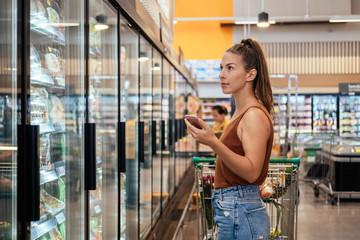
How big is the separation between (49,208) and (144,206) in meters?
2.59

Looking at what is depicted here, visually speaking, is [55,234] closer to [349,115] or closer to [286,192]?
[286,192]

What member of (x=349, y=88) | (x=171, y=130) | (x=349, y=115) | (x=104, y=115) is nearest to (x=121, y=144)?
(x=104, y=115)

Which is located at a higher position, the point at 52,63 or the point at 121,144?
the point at 52,63

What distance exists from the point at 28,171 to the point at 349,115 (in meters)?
16.7

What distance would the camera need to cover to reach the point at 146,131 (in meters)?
5.08

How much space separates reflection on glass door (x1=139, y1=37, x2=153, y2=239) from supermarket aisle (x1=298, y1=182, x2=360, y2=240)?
1.96m

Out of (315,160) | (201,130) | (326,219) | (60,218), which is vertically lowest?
(326,219)

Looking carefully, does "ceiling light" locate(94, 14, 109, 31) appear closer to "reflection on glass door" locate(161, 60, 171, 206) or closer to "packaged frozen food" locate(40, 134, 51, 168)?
"packaged frozen food" locate(40, 134, 51, 168)

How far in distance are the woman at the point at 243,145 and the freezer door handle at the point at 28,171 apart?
0.57 meters

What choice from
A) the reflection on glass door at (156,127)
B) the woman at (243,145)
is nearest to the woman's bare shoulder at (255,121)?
the woman at (243,145)

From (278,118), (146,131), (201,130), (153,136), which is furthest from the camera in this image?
(278,118)

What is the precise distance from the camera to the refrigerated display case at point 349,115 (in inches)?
678

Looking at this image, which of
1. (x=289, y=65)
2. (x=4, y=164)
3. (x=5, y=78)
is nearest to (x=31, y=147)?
(x=4, y=164)

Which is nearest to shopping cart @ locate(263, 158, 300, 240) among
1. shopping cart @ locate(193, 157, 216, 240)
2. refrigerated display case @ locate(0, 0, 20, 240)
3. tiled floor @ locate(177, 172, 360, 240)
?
shopping cart @ locate(193, 157, 216, 240)
